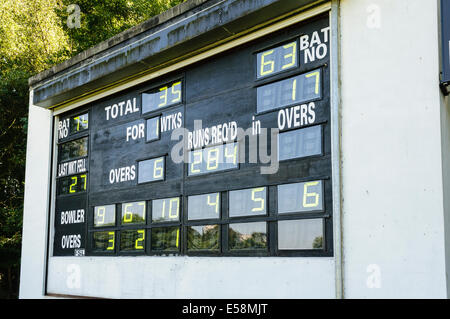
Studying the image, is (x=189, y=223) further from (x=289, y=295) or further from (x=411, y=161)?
(x=411, y=161)

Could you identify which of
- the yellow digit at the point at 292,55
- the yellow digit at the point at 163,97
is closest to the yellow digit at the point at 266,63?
the yellow digit at the point at 292,55

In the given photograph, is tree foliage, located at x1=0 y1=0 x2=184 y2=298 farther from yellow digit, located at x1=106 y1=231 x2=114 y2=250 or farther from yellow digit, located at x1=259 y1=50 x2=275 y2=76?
yellow digit, located at x1=259 y1=50 x2=275 y2=76

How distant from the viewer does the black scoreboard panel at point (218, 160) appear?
5.85 m

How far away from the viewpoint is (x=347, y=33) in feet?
18.7

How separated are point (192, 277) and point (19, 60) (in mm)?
13524

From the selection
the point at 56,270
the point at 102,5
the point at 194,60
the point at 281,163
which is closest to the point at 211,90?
the point at 194,60

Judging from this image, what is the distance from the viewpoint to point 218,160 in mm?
6727

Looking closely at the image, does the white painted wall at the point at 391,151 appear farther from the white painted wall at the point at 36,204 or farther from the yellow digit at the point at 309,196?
the white painted wall at the point at 36,204

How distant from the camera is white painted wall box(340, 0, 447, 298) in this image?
4.85 m

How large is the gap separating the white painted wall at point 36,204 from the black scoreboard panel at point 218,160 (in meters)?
0.90

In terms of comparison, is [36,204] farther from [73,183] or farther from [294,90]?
[294,90]

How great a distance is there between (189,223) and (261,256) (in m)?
1.29

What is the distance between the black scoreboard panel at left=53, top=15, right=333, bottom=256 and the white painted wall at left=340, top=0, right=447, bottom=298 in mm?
311

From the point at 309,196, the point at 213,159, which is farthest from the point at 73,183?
the point at 309,196
